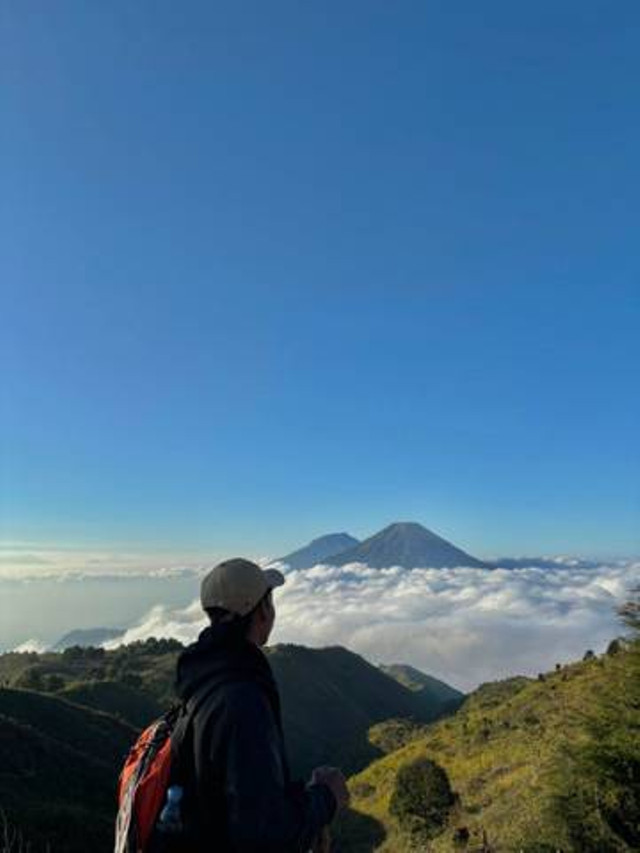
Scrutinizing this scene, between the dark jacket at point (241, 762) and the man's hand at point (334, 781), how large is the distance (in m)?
0.09

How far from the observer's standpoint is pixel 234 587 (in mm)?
3713

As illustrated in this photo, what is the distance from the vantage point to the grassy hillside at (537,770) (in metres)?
15.1

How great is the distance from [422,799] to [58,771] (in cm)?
2250

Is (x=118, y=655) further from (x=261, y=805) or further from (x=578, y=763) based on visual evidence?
(x=261, y=805)

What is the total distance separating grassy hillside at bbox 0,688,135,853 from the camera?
29078mm

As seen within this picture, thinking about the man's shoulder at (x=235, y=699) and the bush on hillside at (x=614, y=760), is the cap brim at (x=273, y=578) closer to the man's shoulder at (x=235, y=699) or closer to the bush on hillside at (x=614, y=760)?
the man's shoulder at (x=235, y=699)

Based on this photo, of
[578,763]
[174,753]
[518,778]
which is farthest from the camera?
[518,778]

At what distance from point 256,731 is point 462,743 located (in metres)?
70.0

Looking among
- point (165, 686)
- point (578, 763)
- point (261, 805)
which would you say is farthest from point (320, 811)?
point (165, 686)

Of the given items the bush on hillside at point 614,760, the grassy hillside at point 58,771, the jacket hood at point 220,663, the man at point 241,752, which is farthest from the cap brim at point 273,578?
the bush on hillside at point 614,760

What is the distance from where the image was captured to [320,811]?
3438 millimetres

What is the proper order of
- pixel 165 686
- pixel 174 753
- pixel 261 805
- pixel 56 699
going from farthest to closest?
pixel 165 686 < pixel 56 699 < pixel 174 753 < pixel 261 805

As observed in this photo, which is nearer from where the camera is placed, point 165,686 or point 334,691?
point 165,686

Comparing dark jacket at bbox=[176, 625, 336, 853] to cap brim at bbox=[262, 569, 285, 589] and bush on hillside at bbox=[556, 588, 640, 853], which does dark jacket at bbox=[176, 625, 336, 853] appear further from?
bush on hillside at bbox=[556, 588, 640, 853]
